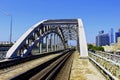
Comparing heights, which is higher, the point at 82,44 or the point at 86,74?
the point at 82,44

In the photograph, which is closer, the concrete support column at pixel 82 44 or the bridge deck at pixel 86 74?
the bridge deck at pixel 86 74

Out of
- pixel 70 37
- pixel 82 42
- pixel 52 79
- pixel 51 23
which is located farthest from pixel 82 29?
pixel 70 37

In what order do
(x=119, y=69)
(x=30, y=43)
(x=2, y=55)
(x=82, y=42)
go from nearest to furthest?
(x=119, y=69) → (x=2, y=55) → (x=82, y=42) → (x=30, y=43)

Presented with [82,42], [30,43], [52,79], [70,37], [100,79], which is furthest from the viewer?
[70,37]

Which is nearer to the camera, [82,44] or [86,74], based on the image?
[86,74]

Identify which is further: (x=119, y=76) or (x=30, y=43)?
(x=30, y=43)

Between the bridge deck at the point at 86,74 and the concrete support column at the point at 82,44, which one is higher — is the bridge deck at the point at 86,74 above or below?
below

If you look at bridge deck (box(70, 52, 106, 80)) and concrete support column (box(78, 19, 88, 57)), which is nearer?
bridge deck (box(70, 52, 106, 80))

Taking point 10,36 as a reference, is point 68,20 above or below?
above

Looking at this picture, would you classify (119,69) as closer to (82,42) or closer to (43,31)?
(82,42)

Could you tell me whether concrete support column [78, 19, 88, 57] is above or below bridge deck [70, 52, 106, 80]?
above

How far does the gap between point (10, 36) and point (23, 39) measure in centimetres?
354

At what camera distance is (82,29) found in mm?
55688

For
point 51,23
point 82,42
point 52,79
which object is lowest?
point 52,79
